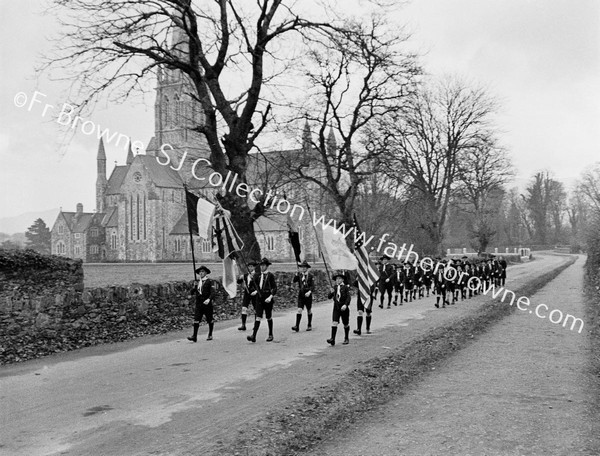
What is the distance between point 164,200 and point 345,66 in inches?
2595

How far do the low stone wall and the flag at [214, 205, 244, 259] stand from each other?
6.98ft

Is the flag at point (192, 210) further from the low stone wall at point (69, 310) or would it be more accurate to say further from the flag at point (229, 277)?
the low stone wall at point (69, 310)

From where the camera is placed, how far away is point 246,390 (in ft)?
28.9

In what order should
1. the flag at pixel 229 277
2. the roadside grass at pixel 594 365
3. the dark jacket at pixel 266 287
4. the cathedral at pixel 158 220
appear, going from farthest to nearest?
the cathedral at pixel 158 220 < the flag at pixel 229 277 < the dark jacket at pixel 266 287 < the roadside grass at pixel 594 365

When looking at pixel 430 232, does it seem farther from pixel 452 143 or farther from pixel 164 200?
pixel 164 200

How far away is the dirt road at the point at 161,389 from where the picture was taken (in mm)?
6581

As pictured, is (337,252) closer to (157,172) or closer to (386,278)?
(386,278)

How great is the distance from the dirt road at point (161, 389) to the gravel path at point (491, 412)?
1370 millimetres

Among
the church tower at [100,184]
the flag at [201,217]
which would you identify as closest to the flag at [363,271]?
the flag at [201,217]

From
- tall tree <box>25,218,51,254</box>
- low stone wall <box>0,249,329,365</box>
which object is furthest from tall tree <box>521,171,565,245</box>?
low stone wall <box>0,249,329,365</box>

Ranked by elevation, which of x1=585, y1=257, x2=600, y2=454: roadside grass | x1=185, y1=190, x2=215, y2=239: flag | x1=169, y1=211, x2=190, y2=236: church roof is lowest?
x1=585, y1=257, x2=600, y2=454: roadside grass

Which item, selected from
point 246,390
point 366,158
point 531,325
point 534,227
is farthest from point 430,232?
point 534,227

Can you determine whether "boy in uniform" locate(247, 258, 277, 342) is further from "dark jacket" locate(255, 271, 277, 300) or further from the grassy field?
the grassy field

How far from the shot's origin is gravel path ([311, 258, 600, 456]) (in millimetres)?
6676
